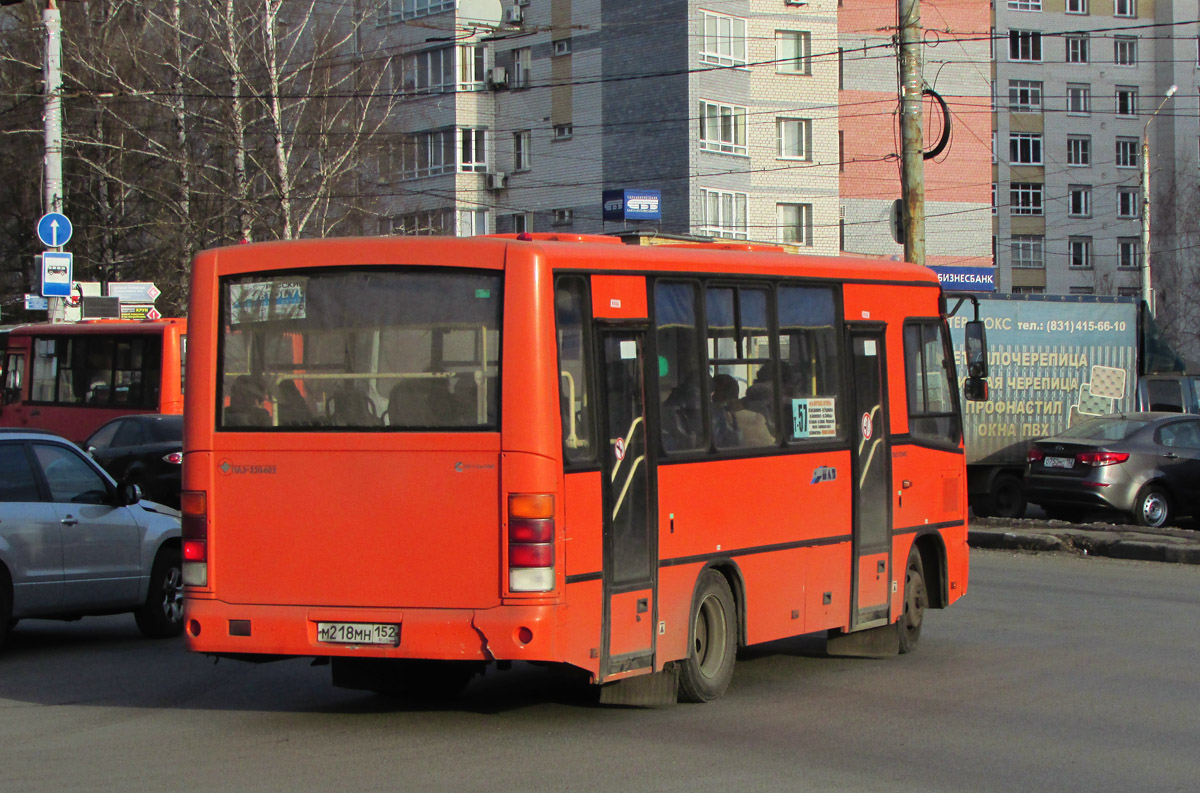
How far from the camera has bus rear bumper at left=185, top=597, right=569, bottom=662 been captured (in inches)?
303

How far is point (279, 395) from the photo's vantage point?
27.1ft

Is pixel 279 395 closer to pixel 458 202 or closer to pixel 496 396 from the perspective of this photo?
pixel 496 396

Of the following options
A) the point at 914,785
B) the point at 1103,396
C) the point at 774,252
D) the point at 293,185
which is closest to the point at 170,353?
the point at 293,185

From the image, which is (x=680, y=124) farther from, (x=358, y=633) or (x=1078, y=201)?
(x=358, y=633)

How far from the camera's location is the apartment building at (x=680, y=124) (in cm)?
5312

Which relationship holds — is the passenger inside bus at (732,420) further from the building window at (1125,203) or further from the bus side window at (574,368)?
the building window at (1125,203)

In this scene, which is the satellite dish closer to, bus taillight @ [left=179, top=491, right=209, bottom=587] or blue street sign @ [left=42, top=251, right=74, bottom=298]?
blue street sign @ [left=42, top=251, right=74, bottom=298]

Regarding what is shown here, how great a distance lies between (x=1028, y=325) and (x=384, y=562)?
18.0 m

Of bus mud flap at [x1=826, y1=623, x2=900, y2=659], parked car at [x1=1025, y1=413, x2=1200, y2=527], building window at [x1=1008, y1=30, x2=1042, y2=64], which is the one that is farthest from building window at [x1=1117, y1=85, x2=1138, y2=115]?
bus mud flap at [x1=826, y1=623, x2=900, y2=659]

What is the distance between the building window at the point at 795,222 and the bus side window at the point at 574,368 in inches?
1947

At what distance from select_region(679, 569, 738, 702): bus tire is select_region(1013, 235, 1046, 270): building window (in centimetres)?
7472

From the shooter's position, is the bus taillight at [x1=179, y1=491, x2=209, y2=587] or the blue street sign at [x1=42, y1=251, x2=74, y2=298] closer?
the bus taillight at [x1=179, y1=491, x2=209, y2=587]

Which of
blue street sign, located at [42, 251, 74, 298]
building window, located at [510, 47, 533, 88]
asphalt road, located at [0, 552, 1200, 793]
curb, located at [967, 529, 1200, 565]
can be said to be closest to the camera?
asphalt road, located at [0, 552, 1200, 793]

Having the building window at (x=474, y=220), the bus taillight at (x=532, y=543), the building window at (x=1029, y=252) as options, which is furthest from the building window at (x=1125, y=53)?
the bus taillight at (x=532, y=543)
